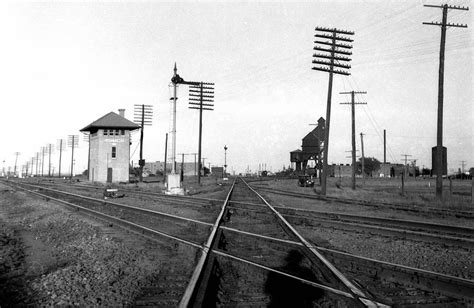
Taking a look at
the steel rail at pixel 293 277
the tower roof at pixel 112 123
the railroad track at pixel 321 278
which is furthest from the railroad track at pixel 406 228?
the tower roof at pixel 112 123

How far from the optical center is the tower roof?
55656 mm

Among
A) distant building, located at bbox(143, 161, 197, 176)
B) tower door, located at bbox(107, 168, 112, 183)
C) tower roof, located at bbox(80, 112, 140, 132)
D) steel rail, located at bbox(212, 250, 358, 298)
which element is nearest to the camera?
steel rail, located at bbox(212, 250, 358, 298)

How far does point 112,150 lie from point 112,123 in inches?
158

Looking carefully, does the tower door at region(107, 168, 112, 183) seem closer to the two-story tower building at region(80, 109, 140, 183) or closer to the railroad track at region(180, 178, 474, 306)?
the two-story tower building at region(80, 109, 140, 183)

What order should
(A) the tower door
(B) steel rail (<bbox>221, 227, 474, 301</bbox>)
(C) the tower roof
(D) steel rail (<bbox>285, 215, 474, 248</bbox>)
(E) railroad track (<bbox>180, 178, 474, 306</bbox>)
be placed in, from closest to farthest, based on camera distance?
(E) railroad track (<bbox>180, 178, 474, 306</bbox>)
(B) steel rail (<bbox>221, 227, 474, 301</bbox>)
(D) steel rail (<bbox>285, 215, 474, 248</bbox>)
(A) the tower door
(C) the tower roof

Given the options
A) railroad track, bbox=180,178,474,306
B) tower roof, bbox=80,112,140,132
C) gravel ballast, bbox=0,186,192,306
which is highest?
tower roof, bbox=80,112,140,132

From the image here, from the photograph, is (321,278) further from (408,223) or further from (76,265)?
(408,223)

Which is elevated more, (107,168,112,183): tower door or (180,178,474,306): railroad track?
(107,168,112,183): tower door

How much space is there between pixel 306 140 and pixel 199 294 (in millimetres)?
88965

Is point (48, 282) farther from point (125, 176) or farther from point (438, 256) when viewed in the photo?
point (125, 176)

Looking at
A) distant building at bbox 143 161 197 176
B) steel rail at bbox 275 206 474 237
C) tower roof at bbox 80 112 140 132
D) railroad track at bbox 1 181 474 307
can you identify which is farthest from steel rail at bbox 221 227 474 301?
distant building at bbox 143 161 197 176

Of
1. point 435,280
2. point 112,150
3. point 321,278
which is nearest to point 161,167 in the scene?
point 112,150

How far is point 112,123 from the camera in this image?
185 ft

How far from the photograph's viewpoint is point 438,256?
737 centimetres
